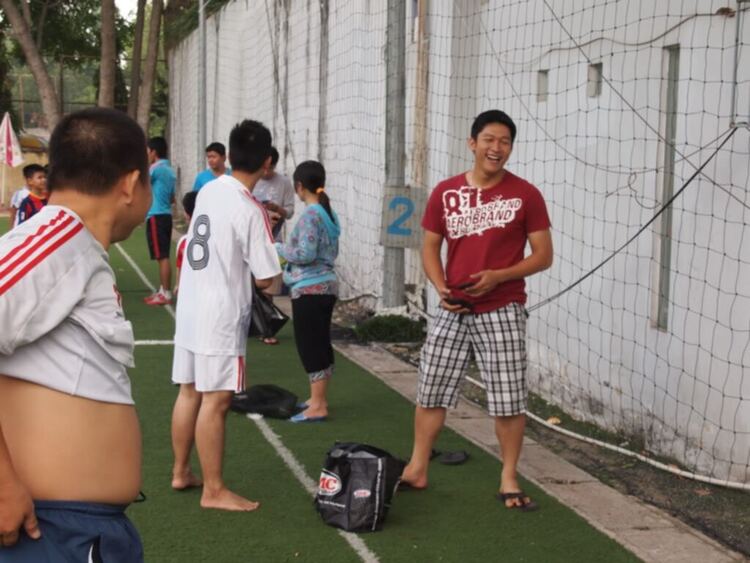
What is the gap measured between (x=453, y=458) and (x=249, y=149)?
2.29m

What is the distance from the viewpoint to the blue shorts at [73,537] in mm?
2564

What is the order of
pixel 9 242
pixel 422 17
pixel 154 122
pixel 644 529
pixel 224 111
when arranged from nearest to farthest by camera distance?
pixel 9 242, pixel 644 529, pixel 422 17, pixel 224 111, pixel 154 122

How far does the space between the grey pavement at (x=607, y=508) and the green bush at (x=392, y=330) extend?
261 centimetres

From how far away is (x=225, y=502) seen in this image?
5.66m

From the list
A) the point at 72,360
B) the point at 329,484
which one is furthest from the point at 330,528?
the point at 72,360

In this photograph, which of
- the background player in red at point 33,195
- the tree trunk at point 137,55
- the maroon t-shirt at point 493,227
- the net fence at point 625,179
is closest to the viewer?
the maroon t-shirt at point 493,227

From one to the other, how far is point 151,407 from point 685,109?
Result: 13.9 feet

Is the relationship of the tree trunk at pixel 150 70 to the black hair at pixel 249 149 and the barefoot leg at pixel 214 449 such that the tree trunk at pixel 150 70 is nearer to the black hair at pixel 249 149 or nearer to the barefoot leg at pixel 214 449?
the black hair at pixel 249 149

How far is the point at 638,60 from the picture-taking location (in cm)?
691

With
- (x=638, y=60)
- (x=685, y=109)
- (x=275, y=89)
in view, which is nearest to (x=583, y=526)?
(x=685, y=109)

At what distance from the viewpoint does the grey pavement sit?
511cm

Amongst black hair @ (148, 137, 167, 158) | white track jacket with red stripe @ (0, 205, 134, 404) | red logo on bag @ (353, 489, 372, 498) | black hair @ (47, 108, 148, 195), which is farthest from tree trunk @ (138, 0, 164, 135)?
A: white track jacket with red stripe @ (0, 205, 134, 404)

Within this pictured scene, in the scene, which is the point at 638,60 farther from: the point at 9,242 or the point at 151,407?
the point at 9,242

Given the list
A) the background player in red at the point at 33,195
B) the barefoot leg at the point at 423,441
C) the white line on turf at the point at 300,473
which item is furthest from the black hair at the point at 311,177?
the background player in red at the point at 33,195
